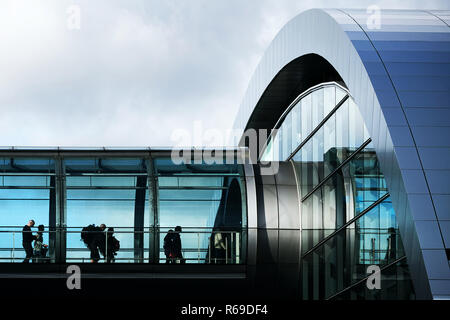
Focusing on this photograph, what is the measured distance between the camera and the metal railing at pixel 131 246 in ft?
67.8

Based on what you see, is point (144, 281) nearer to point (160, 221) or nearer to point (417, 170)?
point (160, 221)

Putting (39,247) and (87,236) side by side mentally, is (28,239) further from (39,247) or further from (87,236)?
(87,236)

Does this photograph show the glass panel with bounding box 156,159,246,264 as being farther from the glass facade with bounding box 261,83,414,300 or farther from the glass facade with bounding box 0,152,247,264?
the glass facade with bounding box 261,83,414,300

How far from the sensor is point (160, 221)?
2086 centimetres

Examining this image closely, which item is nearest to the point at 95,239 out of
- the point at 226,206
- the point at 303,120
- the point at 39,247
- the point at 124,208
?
the point at 124,208

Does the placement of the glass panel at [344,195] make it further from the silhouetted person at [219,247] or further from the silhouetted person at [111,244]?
the silhouetted person at [111,244]

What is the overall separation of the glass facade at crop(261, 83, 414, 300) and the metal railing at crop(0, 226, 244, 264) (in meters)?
2.01

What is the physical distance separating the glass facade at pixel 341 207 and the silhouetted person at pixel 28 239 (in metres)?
6.76

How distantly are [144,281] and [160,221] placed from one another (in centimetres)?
153

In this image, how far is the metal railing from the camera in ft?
67.8

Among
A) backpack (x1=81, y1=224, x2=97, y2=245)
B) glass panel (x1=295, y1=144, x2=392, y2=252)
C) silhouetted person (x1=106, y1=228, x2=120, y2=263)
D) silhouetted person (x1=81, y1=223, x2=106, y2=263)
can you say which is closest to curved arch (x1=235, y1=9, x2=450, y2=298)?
glass panel (x1=295, y1=144, x2=392, y2=252)

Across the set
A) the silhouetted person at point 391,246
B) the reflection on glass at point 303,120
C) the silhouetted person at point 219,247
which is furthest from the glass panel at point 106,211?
the silhouetted person at point 391,246

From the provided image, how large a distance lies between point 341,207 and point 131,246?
5.28 meters
